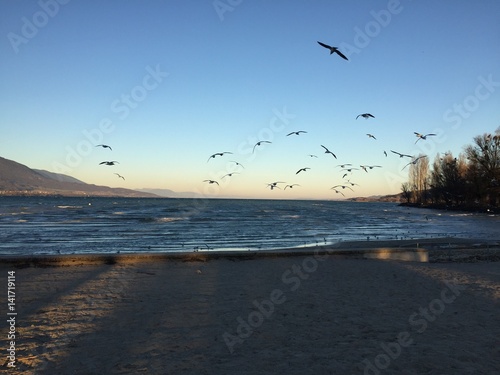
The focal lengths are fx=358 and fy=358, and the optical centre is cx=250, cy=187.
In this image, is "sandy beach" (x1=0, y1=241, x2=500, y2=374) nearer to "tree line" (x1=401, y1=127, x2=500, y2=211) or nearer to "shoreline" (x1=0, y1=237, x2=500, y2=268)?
"shoreline" (x1=0, y1=237, x2=500, y2=268)

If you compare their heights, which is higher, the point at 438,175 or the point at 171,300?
the point at 438,175

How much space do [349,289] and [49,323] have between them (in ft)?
23.0

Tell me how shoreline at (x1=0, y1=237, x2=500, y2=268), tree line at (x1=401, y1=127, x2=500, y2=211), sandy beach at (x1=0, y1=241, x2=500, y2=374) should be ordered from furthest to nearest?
tree line at (x1=401, y1=127, x2=500, y2=211) < shoreline at (x1=0, y1=237, x2=500, y2=268) < sandy beach at (x1=0, y1=241, x2=500, y2=374)

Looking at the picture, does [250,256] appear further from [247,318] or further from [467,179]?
[467,179]

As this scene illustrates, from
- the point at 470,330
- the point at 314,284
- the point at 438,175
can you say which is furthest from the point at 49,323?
the point at 438,175

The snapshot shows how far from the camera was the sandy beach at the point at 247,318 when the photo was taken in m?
5.15

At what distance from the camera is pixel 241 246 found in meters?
21.6

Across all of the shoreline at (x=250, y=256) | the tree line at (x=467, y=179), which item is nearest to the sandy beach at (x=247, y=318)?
the shoreline at (x=250, y=256)

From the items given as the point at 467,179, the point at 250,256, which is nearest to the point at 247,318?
the point at 250,256

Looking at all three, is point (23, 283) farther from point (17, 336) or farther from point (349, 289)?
point (349, 289)

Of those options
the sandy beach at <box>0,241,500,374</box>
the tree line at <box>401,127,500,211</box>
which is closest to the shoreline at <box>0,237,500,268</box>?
the sandy beach at <box>0,241,500,374</box>

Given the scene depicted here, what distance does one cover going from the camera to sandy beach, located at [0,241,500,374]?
5152mm

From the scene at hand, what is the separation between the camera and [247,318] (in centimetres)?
711

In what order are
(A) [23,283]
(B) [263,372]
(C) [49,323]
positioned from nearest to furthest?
(B) [263,372]
(C) [49,323]
(A) [23,283]
